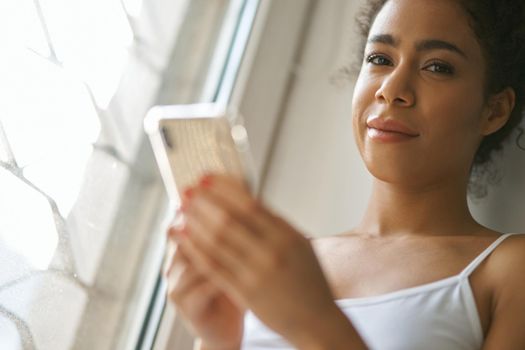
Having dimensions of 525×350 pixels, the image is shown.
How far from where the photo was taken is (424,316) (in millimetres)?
844

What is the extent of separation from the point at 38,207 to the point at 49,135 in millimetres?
85

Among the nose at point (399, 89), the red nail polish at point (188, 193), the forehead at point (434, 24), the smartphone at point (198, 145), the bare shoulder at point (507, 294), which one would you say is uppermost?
the forehead at point (434, 24)

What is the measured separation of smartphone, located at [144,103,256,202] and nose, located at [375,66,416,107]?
13.6 inches

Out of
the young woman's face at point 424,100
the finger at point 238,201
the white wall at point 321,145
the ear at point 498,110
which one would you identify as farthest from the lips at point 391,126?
the finger at point 238,201

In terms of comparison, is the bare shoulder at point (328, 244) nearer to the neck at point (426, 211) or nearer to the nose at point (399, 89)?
the neck at point (426, 211)

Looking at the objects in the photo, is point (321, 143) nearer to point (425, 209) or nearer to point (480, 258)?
point (425, 209)

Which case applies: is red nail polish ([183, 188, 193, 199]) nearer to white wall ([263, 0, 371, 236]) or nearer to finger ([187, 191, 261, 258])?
finger ([187, 191, 261, 258])

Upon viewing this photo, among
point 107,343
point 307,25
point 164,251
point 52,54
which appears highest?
point 307,25

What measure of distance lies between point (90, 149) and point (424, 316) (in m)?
0.45

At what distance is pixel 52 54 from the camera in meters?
0.94

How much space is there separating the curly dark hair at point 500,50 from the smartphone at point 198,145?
1.50ft

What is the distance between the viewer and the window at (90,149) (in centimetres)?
88

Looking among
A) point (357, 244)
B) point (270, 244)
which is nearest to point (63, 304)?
point (357, 244)

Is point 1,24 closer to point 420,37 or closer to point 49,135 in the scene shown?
point 49,135
